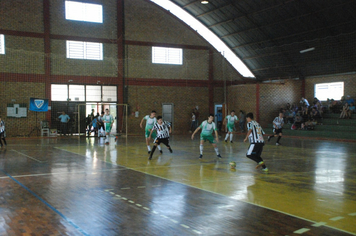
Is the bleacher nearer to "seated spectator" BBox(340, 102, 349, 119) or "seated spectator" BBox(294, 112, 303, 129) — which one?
"seated spectator" BBox(340, 102, 349, 119)

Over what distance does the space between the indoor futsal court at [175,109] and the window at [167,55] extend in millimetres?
104

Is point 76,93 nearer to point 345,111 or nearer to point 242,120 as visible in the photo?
point 242,120

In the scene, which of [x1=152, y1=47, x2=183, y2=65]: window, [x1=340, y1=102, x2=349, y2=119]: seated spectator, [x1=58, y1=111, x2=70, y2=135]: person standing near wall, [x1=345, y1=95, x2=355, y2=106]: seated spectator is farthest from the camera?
[x1=152, y1=47, x2=183, y2=65]: window

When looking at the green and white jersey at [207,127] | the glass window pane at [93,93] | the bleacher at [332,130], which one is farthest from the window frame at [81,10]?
Answer: the green and white jersey at [207,127]

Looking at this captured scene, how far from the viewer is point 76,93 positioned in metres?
31.8

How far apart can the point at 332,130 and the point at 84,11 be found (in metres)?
23.1

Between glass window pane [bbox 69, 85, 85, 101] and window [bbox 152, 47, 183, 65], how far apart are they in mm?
7532

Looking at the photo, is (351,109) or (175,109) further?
(175,109)

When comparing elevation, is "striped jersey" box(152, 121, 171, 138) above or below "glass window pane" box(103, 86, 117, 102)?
below

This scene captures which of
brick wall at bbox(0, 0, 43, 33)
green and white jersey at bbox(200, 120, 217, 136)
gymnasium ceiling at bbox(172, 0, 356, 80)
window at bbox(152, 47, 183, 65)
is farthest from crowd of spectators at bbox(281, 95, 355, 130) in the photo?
brick wall at bbox(0, 0, 43, 33)

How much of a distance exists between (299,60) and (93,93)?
19.2 metres

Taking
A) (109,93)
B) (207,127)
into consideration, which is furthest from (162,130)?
(109,93)

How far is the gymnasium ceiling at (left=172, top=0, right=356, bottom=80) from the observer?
93.0 feet

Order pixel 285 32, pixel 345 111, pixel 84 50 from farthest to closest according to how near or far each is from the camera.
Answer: pixel 285 32
pixel 84 50
pixel 345 111
